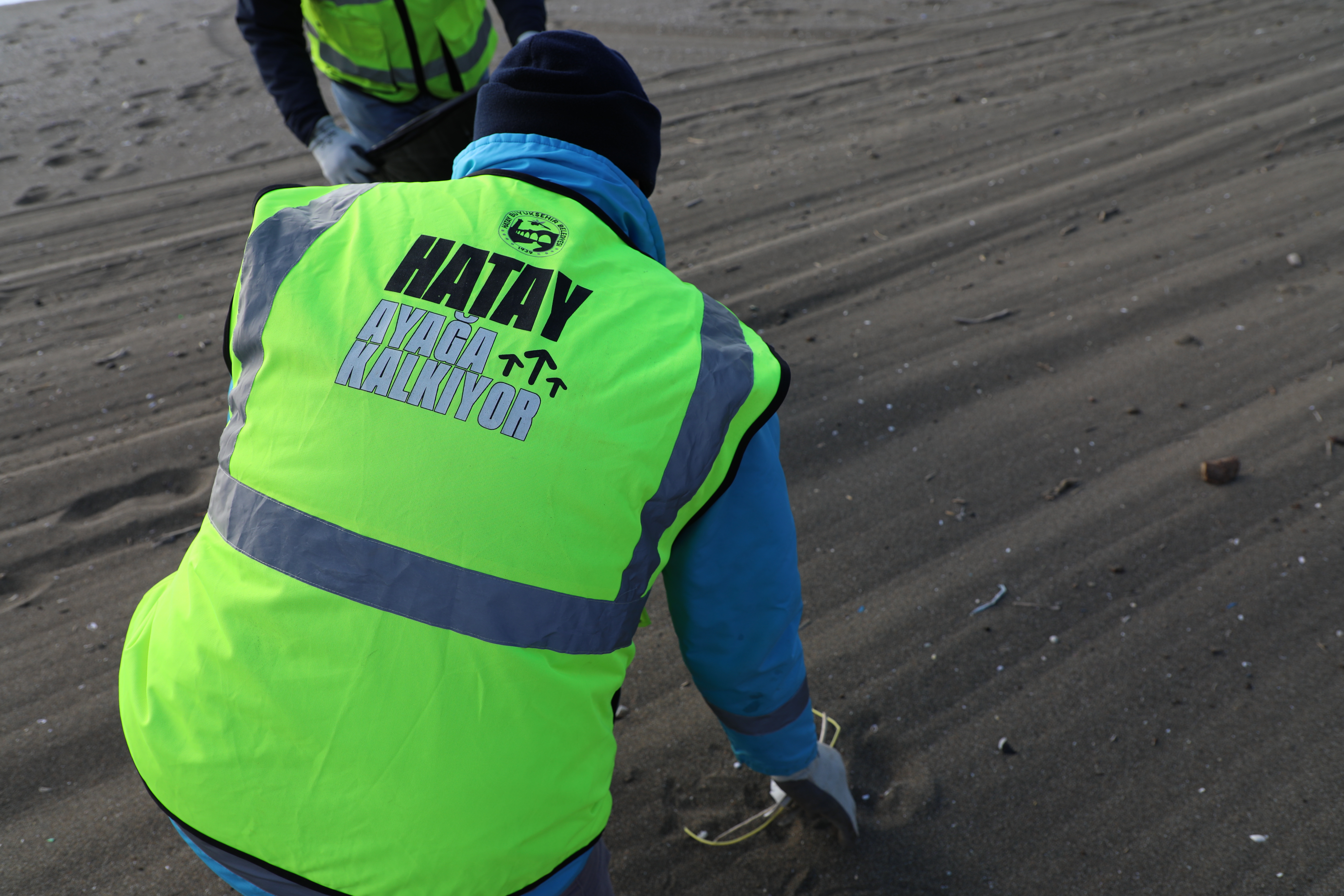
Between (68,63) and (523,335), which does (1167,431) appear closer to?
(523,335)

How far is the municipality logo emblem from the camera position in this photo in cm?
115

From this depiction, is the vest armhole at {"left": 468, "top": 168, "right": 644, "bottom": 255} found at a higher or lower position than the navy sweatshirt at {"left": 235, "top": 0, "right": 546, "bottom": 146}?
higher

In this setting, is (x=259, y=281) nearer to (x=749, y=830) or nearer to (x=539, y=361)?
(x=539, y=361)

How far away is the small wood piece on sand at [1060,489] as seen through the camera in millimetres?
2836

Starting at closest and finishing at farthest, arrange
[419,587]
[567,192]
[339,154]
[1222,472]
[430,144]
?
[419,587] < [567,192] < [430,144] < [1222,472] < [339,154]

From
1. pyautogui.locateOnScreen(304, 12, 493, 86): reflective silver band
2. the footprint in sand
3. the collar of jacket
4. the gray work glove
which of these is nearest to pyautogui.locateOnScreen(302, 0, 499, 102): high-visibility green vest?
pyautogui.locateOnScreen(304, 12, 493, 86): reflective silver band

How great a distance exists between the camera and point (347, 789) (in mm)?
972

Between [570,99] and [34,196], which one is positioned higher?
[570,99]

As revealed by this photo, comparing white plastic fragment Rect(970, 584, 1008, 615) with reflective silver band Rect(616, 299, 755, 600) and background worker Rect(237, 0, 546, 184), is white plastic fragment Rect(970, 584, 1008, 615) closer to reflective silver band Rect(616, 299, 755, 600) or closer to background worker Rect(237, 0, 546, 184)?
reflective silver band Rect(616, 299, 755, 600)

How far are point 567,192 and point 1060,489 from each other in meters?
2.25

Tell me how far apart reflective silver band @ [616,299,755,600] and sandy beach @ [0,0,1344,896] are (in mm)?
1154

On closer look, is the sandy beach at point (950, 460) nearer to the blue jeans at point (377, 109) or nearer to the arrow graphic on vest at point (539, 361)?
the blue jeans at point (377, 109)

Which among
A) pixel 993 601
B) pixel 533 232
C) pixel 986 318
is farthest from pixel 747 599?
pixel 986 318

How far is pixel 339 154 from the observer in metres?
2.97
